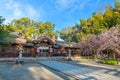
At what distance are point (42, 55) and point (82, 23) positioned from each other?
1358 cm

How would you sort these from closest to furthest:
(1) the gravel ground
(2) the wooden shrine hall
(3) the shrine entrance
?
1. (1) the gravel ground
2. (2) the wooden shrine hall
3. (3) the shrine entrance

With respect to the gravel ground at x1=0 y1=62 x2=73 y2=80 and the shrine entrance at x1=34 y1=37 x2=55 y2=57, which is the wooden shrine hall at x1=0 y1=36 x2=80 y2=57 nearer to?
the shrine entrance at x1=34 y1=37 x2=55 y2=57

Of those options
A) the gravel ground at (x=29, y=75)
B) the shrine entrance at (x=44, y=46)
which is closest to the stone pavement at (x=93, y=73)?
the gravel ground at (x=29, y=75)

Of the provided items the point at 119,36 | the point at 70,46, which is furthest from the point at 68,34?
the point at 119,36

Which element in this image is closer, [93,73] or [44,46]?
[93,73]

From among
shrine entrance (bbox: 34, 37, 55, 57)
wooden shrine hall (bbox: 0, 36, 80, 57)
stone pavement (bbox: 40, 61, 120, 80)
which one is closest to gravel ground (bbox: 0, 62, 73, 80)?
stone pavement (bbox: 40, 61, 120, 80)

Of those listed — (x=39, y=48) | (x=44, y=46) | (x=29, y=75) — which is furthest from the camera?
(x=44, y=46)

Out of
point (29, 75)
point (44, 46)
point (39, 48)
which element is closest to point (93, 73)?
point (29, 75)

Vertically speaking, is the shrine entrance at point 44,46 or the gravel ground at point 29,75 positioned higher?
the shrine entrance at point 44,46

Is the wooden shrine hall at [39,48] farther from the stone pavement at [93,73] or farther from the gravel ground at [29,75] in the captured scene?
the stone pavement at [93,73]

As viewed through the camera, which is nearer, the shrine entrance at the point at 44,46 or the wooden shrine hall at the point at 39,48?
the wooden shrine hall at the point at 39,48

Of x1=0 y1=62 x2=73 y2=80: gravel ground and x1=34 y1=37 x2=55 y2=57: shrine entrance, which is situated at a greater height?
x1=34 y1=37 x2=55 y2=57: shrine entrance

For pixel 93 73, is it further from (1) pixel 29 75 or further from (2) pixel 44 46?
(2) pixel 44 46

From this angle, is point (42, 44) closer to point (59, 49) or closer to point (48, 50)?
point (48, 50)
